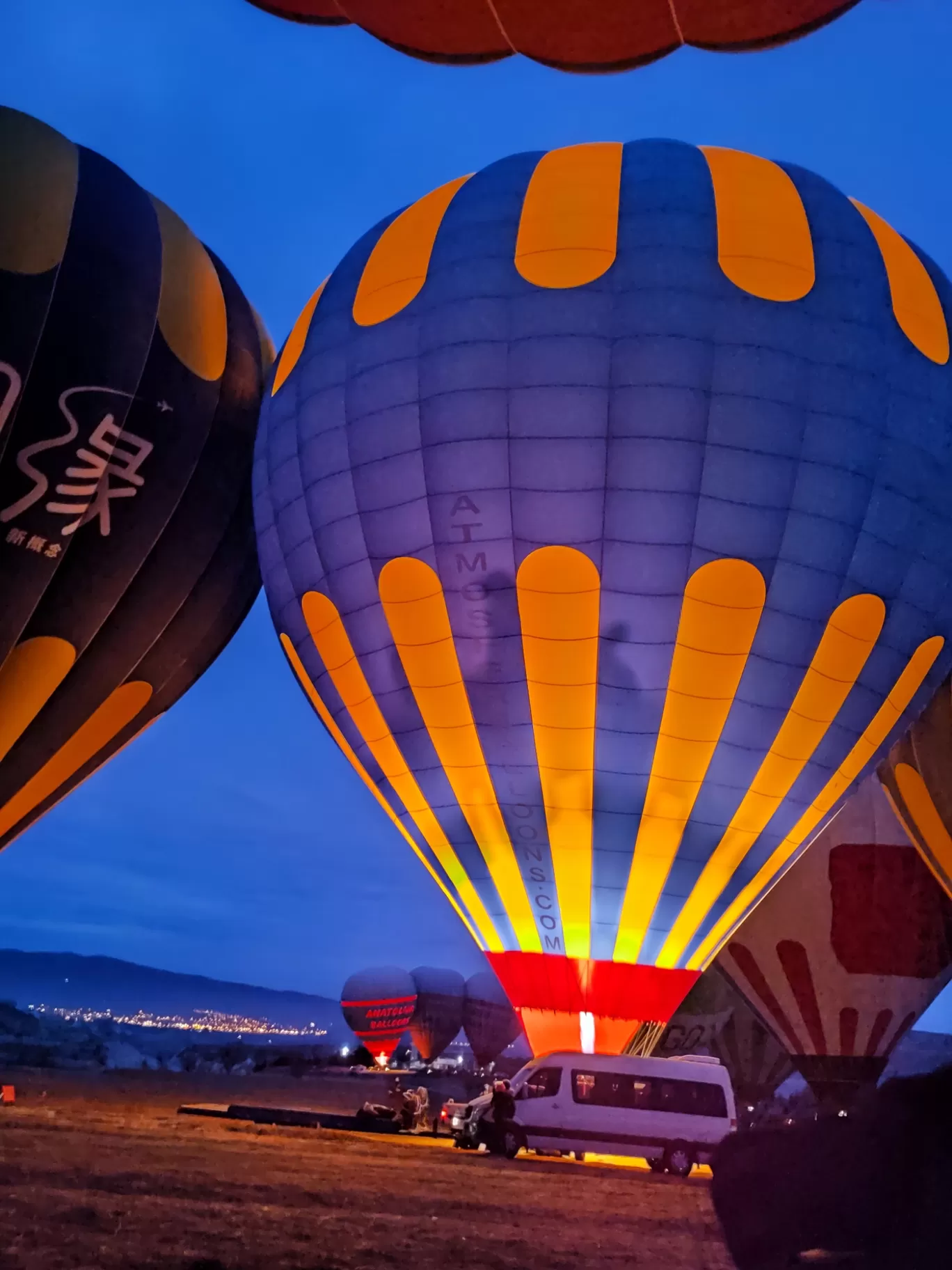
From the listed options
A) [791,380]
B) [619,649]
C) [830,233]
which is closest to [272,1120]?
[619,649]

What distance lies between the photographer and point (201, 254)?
11.8 meters

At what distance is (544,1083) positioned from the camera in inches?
444

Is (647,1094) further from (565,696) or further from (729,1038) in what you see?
(729,1038)

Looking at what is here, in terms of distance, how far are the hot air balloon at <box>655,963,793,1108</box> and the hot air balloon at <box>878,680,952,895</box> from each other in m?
8.67

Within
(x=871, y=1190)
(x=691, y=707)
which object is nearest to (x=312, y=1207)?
(x=871, y=1190)

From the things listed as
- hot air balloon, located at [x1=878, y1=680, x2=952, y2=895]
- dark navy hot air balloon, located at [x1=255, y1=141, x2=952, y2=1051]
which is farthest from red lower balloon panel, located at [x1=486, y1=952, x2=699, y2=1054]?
hot air balloon, located at [x1=878, y1=680, x2=952, y2=895]

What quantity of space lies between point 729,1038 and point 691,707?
1925 centimetres

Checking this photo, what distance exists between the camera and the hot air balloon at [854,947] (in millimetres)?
16594

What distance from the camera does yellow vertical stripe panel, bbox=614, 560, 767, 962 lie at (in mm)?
9352

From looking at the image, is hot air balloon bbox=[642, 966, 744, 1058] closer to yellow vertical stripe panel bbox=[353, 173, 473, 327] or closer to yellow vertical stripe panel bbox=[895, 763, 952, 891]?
yellow vertical stripe panel bbox=[895, 763, 952, 891]

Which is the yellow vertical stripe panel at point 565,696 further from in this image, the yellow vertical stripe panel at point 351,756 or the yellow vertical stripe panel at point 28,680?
the yellow vertical stripe panel at point 28,680

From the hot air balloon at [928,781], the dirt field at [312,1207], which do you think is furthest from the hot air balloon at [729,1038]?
the dirt field at [312,1207]

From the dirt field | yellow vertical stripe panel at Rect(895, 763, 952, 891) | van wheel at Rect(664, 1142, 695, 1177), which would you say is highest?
yellow vertical stripe panel at Rect(895, 763, 952, 891)

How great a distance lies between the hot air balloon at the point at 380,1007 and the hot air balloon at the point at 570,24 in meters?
41.7
